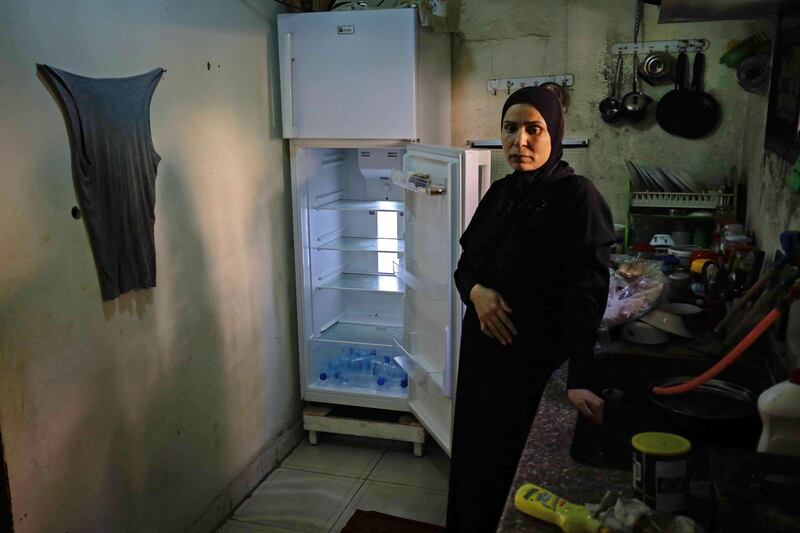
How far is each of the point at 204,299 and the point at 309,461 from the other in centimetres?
96

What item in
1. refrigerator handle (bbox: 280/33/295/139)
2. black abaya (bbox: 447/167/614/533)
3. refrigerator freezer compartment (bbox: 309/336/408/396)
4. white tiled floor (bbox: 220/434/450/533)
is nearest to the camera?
black abaya (bbox: 447/167/614/533)

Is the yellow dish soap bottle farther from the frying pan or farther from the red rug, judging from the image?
the frying pan

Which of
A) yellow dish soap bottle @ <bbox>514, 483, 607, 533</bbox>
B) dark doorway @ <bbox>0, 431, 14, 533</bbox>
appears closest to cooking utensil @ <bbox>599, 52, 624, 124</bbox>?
yellow dish soap bottle @ <bbox>514, 483, 607, 533</bbox>

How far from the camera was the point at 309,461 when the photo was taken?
9.44ft

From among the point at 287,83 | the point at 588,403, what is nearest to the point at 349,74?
the point at 287,83

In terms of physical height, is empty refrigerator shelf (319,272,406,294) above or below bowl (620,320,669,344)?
below

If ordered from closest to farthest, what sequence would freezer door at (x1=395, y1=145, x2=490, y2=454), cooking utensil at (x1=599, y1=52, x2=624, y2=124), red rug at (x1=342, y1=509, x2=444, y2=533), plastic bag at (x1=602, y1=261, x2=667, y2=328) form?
plastic bag at (x1=602, y1=261, x2=667, y2=328) → freezer door at (x1=395, y1=145, x2=490, y2=454) → red rug at (x1=342, y1=509, x2=444, y2=533) → cooking utensil at (x1=599, y1=52, x2=624, y2=124)

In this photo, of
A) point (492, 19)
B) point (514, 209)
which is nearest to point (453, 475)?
point (514, 209)

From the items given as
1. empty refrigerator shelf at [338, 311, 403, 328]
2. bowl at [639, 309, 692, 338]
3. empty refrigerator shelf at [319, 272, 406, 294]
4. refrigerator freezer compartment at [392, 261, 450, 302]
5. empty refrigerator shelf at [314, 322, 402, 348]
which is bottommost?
empty refrigerator shelf at [314, 322, 402, 348]

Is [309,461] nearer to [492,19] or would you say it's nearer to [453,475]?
[453,475]

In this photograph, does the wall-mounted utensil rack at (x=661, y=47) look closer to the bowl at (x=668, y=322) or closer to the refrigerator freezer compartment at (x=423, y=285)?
the refrigerator freezer compartment at (x=423, y=285)

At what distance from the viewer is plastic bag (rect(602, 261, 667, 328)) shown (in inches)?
62.5

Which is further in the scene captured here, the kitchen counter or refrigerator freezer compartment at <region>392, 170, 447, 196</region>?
refrigerator freezer compartment at <region>392, 170, 447, 196</region>

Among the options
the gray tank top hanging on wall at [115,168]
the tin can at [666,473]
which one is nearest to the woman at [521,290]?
the tin can at [666,473]
